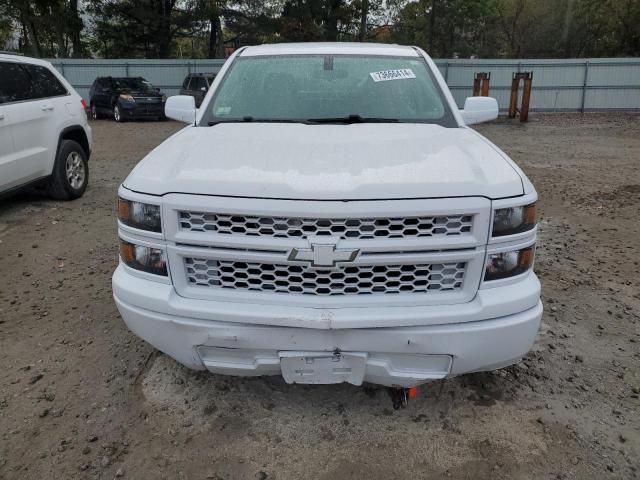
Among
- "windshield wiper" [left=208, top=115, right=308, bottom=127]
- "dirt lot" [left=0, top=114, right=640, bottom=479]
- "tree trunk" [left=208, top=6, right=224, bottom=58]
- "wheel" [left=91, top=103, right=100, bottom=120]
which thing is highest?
"tree trunk" [left=208, top=6, right=224, bottom=58]

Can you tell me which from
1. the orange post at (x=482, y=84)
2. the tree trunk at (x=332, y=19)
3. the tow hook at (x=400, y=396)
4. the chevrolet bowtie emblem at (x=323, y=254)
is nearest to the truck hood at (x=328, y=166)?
the chevrolet bowtie emblem at (x=323, y=254)

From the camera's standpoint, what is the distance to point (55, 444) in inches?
104

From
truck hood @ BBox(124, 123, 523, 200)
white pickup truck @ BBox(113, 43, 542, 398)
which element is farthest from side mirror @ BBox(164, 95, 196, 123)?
white pickup truck @ BBox(113, 43, 542, 398)

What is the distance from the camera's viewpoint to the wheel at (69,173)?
6771mm

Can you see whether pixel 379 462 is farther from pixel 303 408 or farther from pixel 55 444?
pixel 55 444

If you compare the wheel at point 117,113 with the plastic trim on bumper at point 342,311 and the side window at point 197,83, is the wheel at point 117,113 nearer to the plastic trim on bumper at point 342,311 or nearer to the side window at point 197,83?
the side window at point 197,83

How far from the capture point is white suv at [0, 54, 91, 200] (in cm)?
588

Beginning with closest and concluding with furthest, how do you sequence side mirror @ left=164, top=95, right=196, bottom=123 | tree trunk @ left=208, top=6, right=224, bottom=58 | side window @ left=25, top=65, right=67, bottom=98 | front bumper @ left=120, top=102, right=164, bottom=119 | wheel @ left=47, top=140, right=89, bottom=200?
side mirror @ left=164, top=95, right=196, bottom=123 < side window @ left=25, top=65, right=67, bottom=98 < wheel @ left=47, top=140, right=89, bottom=200 < front bumper @ left=120, top=102, right=164, bottom=119 < tree trunk @ left=208, top=6, right=224, bottom=58

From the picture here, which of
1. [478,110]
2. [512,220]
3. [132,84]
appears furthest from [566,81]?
[512,220]

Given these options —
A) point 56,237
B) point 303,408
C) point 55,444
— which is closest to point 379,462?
point 303,408

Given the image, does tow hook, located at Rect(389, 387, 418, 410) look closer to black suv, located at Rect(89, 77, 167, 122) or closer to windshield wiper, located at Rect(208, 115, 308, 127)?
windshield wiper, located at Rect(208, 115, 308, 127)

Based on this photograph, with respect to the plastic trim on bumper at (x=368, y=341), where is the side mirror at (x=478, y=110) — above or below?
above

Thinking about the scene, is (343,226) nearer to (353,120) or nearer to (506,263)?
(506,263)

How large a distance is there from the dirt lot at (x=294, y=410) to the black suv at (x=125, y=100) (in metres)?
15.1
